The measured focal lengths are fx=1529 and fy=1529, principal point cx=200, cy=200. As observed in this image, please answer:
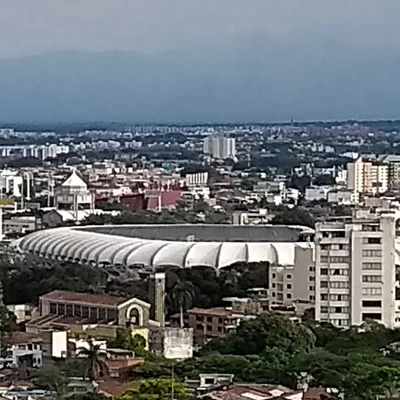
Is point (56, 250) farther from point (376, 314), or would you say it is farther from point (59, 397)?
point (59, 397)

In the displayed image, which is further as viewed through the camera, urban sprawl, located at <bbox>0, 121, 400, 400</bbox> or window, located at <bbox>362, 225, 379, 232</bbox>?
window, located at <bbox>362, 225, 379, 232</bbox>

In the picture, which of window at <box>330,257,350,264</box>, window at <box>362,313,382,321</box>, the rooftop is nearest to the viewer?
window at <box>362,313,382,321</box>

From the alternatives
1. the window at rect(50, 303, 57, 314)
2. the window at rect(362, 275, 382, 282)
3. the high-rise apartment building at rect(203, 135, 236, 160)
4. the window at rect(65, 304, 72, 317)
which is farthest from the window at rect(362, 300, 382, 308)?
the high-rise apartment building at rect(203, 135, 236, 160)

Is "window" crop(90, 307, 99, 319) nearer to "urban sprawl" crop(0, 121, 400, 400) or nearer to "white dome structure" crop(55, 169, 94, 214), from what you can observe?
"urban sprawl" crop(0, 121, 400, 400)

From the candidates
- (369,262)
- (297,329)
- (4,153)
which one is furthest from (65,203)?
(4,153)

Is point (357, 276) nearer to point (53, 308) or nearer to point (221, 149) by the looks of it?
point (53, 308)

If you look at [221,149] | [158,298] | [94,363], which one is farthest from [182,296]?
[221,149]
